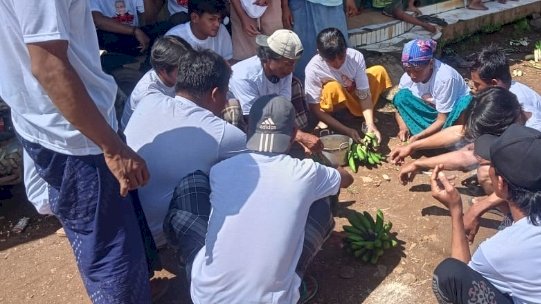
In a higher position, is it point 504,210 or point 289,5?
point 289,5

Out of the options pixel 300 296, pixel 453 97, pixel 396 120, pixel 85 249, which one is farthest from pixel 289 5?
pixel 85 249

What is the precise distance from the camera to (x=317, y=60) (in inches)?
229

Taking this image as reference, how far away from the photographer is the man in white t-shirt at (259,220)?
303 centimetres

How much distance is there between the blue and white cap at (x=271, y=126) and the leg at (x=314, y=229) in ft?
1.56

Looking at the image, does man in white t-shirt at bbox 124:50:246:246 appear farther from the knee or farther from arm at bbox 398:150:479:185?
arm at bbox 398:150:479:185

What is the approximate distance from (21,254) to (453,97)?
365 cm

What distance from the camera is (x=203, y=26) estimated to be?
218 inches

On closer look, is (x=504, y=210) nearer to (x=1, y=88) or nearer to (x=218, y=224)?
(x=218, y=224)

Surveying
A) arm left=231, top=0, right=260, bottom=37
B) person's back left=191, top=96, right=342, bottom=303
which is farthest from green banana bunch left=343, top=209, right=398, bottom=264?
arm left=231, top=0, right=260, bottom=37

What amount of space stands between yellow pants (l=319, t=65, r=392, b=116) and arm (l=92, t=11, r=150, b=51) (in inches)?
67.8

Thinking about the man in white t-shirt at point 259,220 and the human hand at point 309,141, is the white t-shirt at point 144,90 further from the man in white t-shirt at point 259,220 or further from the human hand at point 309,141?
the man in white t-shirt at point 259,220

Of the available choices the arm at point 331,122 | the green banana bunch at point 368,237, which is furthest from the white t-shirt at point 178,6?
the green banana bunch at point 368,237

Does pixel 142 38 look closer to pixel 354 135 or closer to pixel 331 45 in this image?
pixel 331 45

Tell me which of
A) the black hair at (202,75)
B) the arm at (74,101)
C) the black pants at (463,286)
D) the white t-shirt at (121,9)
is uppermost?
the arm at (74,101)
